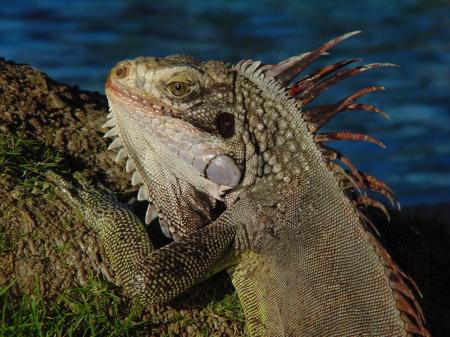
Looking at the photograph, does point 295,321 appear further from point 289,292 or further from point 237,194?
point 237,194

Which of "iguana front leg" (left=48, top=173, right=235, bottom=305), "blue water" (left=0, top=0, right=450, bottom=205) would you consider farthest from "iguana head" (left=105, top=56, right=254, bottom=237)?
"blue water" (left=0, top=0, right=450, bottom=205)

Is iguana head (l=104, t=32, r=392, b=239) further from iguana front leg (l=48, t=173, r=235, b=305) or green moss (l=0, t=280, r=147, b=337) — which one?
green moss (l=0, t=280, r=147, b=337)

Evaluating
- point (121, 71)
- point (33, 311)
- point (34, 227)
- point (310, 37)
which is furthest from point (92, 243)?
point (310, 37)

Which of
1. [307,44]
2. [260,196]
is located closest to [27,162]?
[260,196]

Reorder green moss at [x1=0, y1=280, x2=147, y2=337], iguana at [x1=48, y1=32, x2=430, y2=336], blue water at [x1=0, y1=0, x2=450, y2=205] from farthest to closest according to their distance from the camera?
blue water at [x1=0, y1=0, x2=450, y2=205]
iguana at [x1=48, y1=32, x2=430, y2=336]
green moss at [x1=0, y1=280, x2=147, y2=337]

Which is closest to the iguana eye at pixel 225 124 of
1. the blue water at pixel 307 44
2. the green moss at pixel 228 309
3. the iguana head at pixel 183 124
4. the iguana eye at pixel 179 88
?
the iguana head at pixel 183 124

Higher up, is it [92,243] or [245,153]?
[245,153]

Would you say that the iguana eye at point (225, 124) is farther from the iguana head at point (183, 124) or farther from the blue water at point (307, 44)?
the blue water at point (307, 44)
